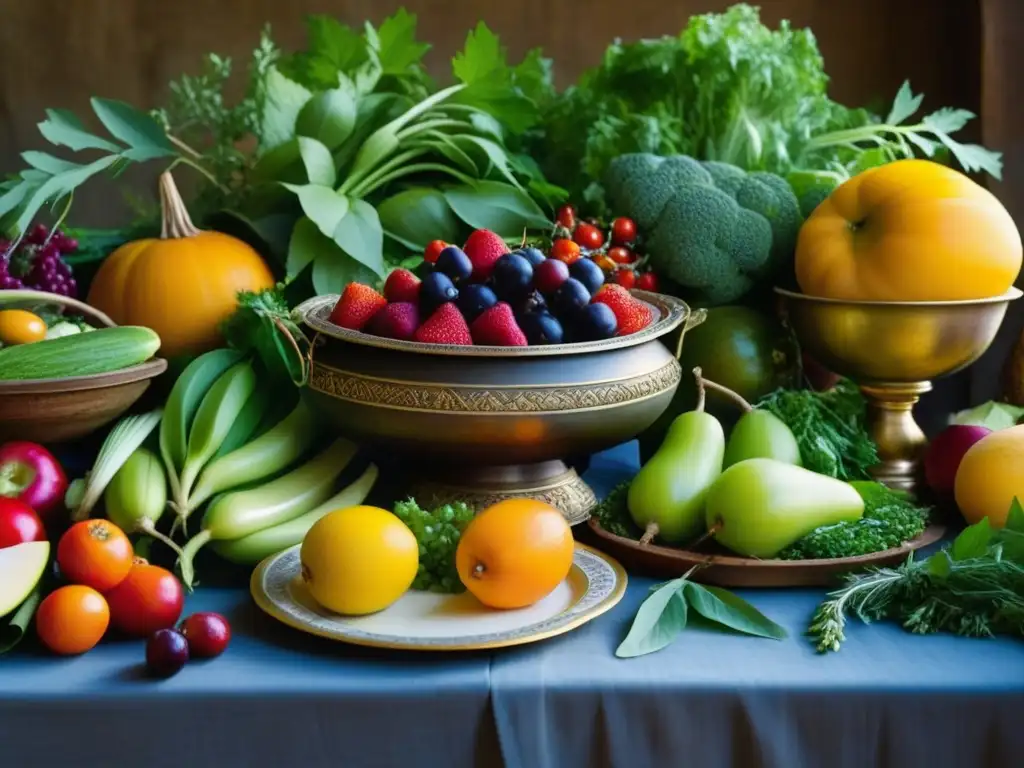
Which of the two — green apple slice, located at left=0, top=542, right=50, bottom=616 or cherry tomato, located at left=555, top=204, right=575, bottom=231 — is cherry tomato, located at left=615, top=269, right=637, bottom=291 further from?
green apple slice, located at left=0, top=542, right=50, bottom=616

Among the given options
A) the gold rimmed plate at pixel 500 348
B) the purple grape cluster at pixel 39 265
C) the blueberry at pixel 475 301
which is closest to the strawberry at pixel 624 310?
the gold rimmed plate at pixel 500 348

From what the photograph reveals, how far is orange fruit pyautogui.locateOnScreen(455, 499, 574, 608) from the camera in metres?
0.72

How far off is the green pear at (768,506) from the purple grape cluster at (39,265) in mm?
782

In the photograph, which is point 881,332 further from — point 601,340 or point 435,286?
point 435,286

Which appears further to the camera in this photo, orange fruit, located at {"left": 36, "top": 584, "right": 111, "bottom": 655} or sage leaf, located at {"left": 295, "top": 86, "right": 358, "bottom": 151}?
sage leaf, located at {"left": 295, "top": 86, "right": 358, "bottom": 151}

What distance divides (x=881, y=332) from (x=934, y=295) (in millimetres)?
59

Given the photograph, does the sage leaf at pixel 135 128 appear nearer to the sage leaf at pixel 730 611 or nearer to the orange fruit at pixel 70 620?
the orange fruit at pixel 70 620

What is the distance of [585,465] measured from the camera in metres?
1.13

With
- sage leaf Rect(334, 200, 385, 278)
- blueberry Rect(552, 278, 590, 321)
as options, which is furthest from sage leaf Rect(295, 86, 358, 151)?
blueberry Rect(552, 278, 590, 321)

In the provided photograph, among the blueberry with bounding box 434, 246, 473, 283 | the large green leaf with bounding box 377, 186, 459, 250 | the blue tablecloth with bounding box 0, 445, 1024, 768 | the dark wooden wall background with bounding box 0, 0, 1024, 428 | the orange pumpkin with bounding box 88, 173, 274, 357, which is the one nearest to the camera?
the blue tablecloth with bounding box 0, 445, 1024, 768

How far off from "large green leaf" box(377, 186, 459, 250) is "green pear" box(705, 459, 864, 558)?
0.53 meters

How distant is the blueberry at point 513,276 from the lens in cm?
88

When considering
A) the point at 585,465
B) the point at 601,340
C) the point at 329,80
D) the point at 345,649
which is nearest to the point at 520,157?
the point at 329,80

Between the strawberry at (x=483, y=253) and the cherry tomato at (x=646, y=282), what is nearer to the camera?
the strawberry at (x=483, y=253)
